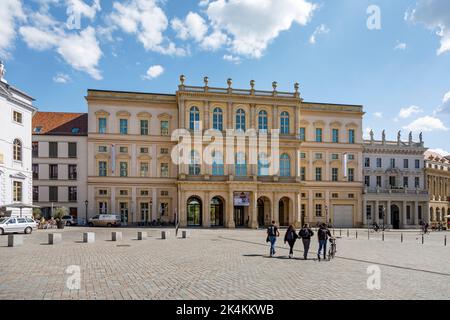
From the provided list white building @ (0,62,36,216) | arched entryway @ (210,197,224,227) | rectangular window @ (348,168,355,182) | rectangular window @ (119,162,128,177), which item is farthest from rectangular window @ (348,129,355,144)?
white building @ (0,62,36,216)

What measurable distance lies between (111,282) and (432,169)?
240 feet

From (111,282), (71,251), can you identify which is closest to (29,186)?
(71,251)

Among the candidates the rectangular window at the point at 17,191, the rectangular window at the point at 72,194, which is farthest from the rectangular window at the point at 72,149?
the rectangular window at the point at 17,191

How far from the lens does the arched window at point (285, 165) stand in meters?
55.8

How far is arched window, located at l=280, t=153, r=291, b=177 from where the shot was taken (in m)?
55.8

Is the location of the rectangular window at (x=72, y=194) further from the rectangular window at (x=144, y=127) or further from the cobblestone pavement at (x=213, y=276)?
the cobblestone pavement at (x=213, y=276)

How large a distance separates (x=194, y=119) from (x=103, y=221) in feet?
58.9

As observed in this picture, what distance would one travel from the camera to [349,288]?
11.5 m

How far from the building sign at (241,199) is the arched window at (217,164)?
148 inches

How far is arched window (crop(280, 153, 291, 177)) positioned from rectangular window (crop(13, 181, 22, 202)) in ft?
109

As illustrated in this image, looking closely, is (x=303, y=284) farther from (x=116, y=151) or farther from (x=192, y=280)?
(x=116, y=151)

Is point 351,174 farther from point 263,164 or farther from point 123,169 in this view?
point 123,169

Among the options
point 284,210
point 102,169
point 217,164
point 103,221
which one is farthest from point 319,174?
point 103,221

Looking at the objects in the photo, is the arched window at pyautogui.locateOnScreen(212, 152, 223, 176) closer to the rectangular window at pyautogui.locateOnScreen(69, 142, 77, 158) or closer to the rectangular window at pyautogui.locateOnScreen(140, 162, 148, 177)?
the rectangular window at pyautogui.locateOnScreen(140, 162, 148, 177)
